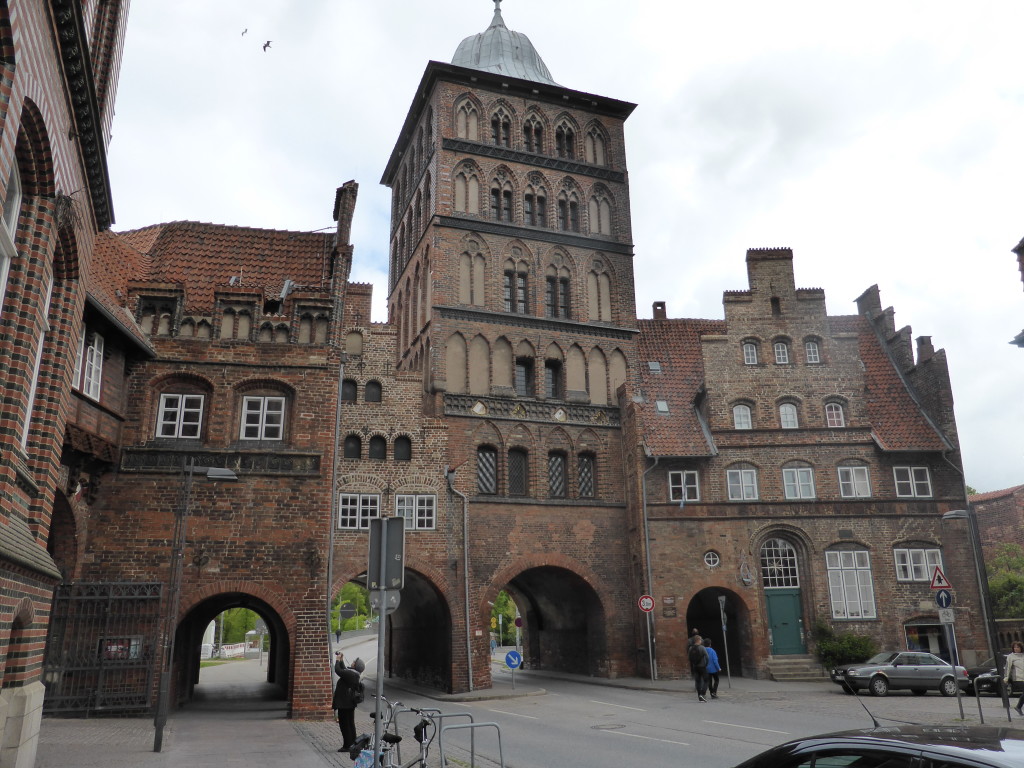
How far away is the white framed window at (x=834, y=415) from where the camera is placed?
31.9m

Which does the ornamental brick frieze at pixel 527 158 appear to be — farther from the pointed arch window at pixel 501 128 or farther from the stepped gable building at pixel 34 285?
the stepped gable building at pixel 34 285

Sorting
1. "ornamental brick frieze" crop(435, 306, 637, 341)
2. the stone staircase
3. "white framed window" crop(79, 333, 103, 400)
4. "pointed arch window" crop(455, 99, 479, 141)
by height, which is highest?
"pointed arch window" crop(455, 99, 479, 141)

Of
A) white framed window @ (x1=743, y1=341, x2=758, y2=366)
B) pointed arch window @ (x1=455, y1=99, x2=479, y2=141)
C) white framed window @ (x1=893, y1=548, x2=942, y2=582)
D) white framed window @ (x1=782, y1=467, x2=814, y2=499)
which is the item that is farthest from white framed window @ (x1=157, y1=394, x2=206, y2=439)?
white framed window @ (x1=893, y1=548, x2=942, y2=582)

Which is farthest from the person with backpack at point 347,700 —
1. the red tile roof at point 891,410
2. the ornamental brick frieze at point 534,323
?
the red tile roof at point 891,410

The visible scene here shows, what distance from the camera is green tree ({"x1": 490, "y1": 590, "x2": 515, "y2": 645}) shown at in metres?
68.5

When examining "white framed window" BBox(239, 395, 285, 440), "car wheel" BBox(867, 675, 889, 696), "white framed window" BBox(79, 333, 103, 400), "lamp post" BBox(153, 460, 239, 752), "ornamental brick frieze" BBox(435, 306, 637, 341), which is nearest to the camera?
"lamp post" BBox(153, 460, 239, 752)

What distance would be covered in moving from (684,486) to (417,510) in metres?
9.80

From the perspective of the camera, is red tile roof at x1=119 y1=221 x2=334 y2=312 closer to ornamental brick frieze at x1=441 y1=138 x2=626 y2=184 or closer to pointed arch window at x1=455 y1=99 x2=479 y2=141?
ornamental brick frieze at x1=441 y1=138 x2=626 y2=184

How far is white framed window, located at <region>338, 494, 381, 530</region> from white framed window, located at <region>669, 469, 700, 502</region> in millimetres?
10620

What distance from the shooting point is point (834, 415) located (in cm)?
3203

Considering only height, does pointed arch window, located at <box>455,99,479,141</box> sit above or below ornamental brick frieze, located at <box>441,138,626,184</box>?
above

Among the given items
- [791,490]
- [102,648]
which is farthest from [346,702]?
[791,490]

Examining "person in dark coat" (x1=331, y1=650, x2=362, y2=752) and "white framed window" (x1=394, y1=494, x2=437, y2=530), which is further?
"white framed window" (x1=394, y1=494, x2=437, y2=530)

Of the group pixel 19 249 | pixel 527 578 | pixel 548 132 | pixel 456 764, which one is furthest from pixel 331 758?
pixel 548 132
